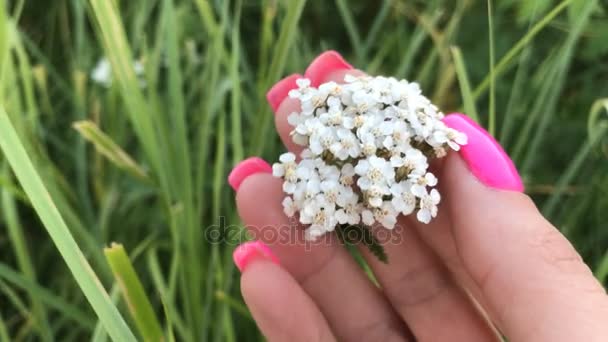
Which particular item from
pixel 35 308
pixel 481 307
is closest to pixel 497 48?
pixel 481 307

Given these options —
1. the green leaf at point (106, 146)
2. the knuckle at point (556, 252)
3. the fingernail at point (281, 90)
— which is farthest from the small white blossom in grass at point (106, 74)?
the knuckle at point (556, 252)

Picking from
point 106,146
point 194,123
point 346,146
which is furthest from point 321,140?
point 194,123

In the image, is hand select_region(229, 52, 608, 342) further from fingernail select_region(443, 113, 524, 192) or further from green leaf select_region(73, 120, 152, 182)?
green leaf select_region(73, 120, 152, 182)

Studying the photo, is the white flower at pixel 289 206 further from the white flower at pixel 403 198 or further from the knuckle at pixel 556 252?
the knuckle at pixel 556 252

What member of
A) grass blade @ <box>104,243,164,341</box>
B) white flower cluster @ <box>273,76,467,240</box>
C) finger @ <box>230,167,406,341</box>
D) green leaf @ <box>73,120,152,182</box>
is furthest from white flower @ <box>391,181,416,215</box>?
green leaf @ <box>73,120,152,182</box>

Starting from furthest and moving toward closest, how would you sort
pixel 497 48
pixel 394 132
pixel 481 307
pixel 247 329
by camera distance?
pixel 497 48 → pixel 247 329 → pixel 481 307 → pixel 394 132

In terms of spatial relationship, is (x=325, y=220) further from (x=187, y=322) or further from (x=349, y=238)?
(x=187, y=322)

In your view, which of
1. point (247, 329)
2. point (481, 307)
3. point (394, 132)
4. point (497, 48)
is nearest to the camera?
point (394, 132)
